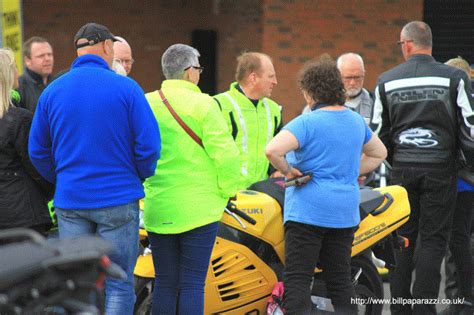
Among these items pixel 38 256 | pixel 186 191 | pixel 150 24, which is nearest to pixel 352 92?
pixel 186 191

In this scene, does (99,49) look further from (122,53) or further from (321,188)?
(122,53)

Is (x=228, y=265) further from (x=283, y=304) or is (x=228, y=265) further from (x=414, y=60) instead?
(x=414, y=60)

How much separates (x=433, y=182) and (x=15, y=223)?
3.04 m

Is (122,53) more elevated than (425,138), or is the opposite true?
(122,53)

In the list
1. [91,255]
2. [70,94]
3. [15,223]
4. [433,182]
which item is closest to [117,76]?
[70,94]

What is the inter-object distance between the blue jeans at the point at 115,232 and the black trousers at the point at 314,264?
1.02 metres

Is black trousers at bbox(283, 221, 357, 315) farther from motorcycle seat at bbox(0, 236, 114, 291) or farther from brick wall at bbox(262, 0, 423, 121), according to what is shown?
brick wall at bbox(262, 0, 423, 121)

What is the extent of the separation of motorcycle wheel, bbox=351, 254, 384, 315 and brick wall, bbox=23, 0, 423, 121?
704cm

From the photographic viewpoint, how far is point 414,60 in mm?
7238

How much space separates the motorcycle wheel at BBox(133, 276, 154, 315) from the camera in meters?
6.29

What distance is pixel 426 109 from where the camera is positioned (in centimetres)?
707

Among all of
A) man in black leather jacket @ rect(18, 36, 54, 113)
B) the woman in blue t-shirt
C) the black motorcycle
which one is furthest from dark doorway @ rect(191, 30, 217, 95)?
the black motorcycle

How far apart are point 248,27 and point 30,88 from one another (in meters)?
7.06

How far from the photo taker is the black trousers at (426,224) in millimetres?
7113
